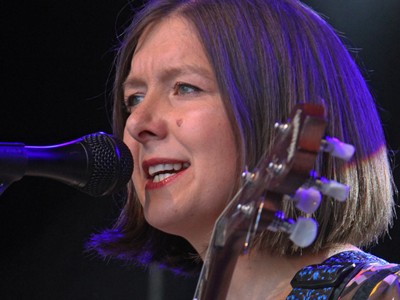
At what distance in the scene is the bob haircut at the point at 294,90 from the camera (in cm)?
186

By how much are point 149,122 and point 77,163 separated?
0.33m

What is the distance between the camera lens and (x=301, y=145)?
3.81 ft

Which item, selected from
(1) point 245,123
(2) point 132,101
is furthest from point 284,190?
(2) point 132,101

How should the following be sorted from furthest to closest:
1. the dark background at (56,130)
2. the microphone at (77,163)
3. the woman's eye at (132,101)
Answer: the dark background at (56,130) → the woman's eye at (132,101) → the microphone at (77,163)

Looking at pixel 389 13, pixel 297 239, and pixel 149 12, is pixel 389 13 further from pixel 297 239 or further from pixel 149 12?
pixel 297 239

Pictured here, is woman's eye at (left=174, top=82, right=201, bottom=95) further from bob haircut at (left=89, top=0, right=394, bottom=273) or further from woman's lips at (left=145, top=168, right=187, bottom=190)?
woman's lips at (left=145, top=168, right=187, bottom=190)

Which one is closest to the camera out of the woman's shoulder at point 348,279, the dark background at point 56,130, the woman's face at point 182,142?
the woman's shoulder at point 348,279

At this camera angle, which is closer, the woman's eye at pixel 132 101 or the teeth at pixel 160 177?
the teeth at pixel 160 177

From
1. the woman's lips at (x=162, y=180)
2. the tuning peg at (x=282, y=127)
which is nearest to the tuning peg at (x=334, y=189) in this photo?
the tuning peg at (x=282, y=127)

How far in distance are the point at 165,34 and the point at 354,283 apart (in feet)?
2.62

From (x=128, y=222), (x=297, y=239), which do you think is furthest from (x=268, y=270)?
(x=297, y=239)

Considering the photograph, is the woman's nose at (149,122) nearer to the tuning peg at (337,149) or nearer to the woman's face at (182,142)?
the woman's face at (182,142)

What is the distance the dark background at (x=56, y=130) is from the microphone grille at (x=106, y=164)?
164 centimetres

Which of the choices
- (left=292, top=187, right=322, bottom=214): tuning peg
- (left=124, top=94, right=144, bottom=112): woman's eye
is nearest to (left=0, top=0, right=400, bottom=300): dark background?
(left=124, top=94, right=144, bottom=112): woman's eye
